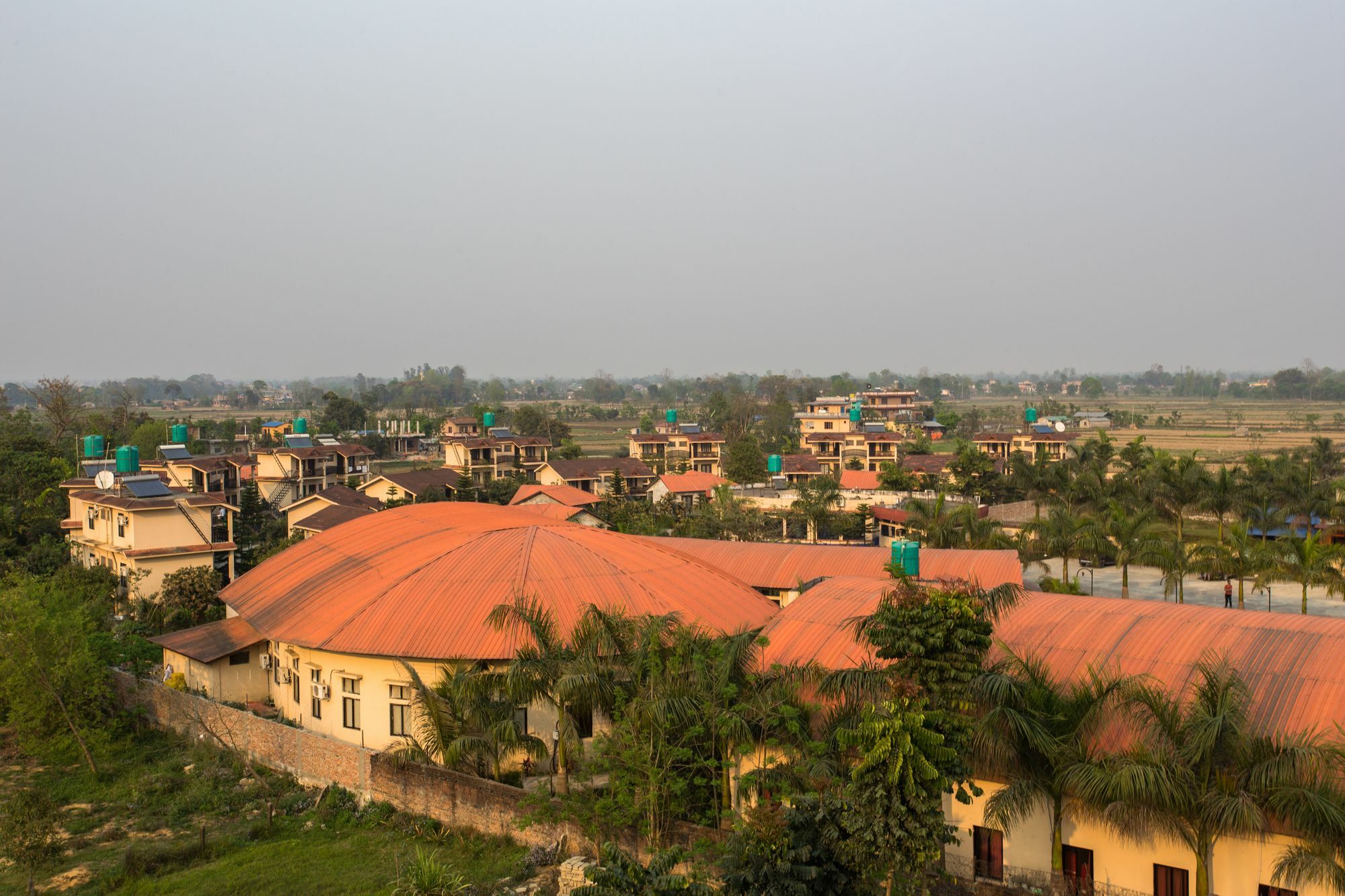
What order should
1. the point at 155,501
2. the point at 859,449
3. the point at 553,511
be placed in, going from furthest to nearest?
1. the point at 859,449
2. the point at 553,511
3. the point at 155,501

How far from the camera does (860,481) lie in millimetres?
60406

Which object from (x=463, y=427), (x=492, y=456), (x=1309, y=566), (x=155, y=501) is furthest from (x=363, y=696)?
(x=463, y=427)

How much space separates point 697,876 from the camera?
1195cm

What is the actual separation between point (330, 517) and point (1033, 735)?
36.4 m

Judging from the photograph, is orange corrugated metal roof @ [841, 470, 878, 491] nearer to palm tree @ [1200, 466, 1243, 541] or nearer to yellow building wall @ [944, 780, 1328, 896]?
palm tree @ [1200, 466, 1243, 541]

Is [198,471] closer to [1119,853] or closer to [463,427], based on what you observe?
[463,427]

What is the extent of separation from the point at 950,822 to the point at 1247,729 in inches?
170

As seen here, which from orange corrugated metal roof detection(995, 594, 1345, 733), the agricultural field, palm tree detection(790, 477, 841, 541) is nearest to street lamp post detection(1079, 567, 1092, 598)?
palm tree detection(790, 477, 841, 541)

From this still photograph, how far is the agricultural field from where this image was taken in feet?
340

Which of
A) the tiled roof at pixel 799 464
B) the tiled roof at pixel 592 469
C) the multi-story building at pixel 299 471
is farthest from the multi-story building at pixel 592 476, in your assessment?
the multi-story building at pixel 299 471

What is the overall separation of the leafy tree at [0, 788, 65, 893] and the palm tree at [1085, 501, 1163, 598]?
2900 centimetres

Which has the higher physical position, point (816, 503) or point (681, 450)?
point (681, 450)

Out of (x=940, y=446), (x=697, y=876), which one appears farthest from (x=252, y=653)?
(x=940, y=446)

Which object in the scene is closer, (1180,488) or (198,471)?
(1180,488)
